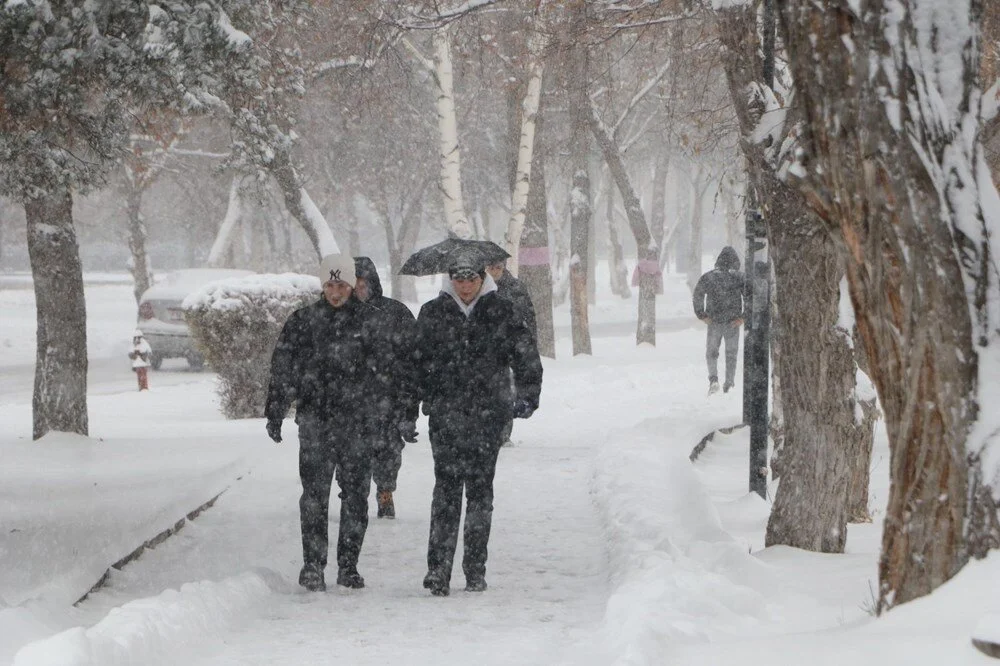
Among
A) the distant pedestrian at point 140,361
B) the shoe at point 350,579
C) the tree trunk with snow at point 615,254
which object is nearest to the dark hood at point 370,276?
the shoe at point 350,579

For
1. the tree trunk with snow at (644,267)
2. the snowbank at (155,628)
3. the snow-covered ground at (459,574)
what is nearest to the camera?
the snowbank at (155,628)

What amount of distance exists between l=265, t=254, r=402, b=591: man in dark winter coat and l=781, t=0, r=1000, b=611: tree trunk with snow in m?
3.40

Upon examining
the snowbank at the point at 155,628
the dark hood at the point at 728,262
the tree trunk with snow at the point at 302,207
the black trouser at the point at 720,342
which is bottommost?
the snowbank at the point at 155,628

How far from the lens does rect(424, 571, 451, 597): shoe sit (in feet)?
22.9

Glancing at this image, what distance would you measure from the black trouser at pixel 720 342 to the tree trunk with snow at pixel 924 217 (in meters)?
13.1

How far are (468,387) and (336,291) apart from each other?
2.98 ft

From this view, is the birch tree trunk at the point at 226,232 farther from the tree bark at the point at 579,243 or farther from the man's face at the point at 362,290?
the man's face at the point at 362,290

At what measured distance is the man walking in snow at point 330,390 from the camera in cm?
705

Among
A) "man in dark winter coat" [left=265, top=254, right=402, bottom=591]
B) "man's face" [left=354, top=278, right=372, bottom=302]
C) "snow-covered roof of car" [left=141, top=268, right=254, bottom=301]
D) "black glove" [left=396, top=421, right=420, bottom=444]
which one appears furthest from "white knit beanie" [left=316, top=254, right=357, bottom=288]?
"snow-covered roof of car" [left=141, top=268, right=254, bottom=301]

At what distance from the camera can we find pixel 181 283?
2497cm

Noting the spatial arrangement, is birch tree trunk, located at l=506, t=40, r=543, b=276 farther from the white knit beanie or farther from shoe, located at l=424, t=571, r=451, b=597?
shoe, located at l=424, t=571, r=451, b=597

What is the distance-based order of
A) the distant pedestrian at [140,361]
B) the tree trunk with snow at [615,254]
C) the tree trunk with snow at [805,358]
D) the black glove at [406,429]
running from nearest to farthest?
the black glove at [406,429] → the tree trunk with snow at [805,358] → the distant pedestrian at [140,361] → the tree trunk with snow at [615,254]

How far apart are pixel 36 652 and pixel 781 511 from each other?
4847 millimetres

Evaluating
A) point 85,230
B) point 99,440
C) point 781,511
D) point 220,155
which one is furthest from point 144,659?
point 85,230
